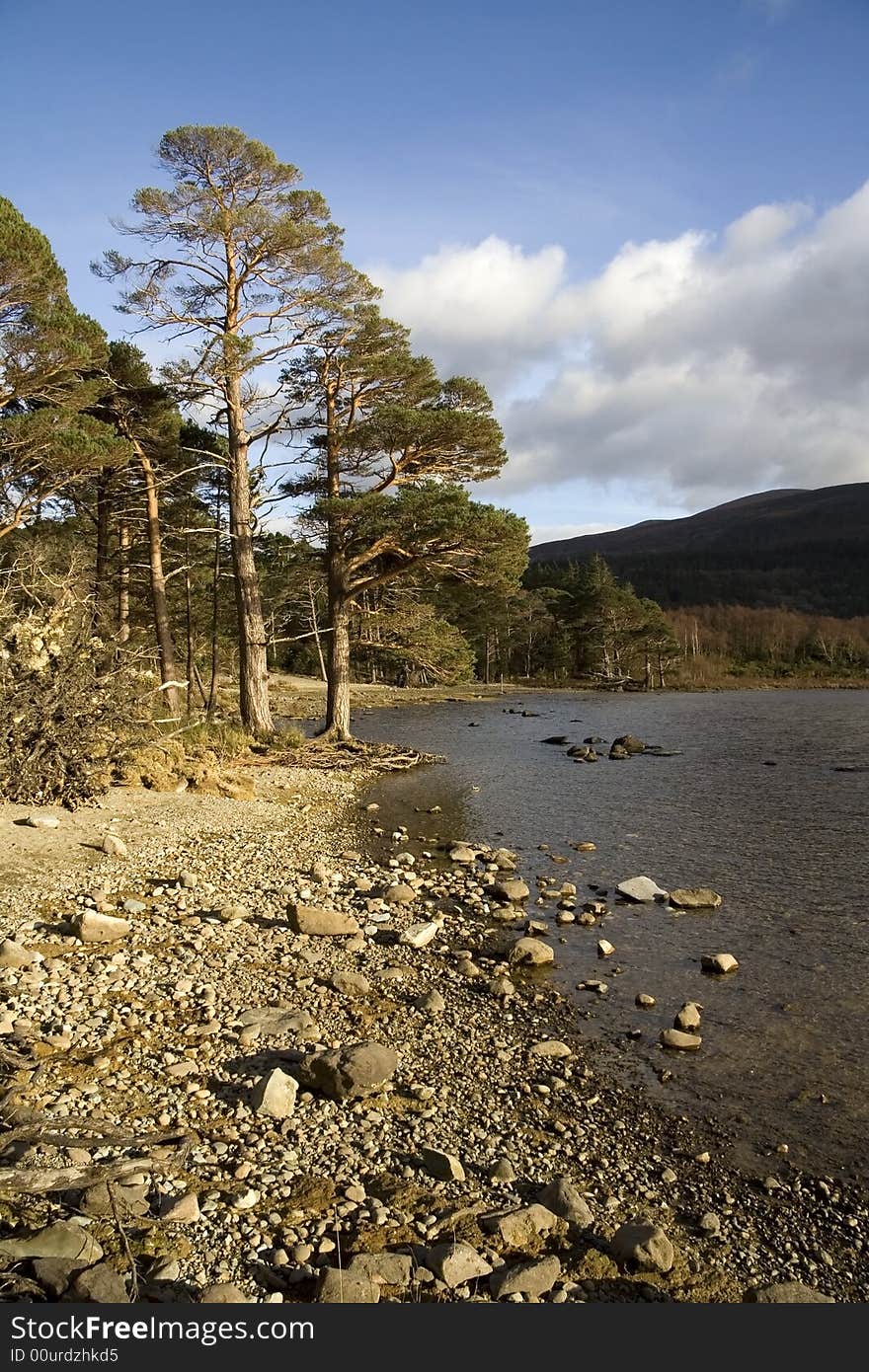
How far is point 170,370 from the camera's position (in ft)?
61.6

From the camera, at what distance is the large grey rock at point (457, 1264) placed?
3.49 metres

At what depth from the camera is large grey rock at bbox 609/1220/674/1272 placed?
12.3 ft

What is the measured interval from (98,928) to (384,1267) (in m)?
4.87

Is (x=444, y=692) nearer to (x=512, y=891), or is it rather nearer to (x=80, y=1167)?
(x=512, y=891)

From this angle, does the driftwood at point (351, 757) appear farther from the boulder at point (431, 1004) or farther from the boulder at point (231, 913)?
the boulder at point (431, 1004)

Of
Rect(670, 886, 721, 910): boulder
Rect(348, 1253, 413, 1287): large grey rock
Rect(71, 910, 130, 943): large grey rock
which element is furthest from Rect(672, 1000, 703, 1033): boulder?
Rect(71, 910, 130, 943): large grey rock

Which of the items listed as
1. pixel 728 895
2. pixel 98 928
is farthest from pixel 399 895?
pixel 728 895

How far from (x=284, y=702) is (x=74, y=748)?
33.0 meters

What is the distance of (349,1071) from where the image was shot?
510cm

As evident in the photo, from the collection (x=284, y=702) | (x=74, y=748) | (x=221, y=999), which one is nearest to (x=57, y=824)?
(x=74, y=748)

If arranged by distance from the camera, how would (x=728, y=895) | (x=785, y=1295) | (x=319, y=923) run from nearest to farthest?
(x=785, y=1295) < (x=319, y=923) < (x=728, y=895)

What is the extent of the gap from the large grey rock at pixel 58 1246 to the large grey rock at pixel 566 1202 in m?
2.29

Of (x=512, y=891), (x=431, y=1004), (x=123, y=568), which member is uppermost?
(x=123, y=568)

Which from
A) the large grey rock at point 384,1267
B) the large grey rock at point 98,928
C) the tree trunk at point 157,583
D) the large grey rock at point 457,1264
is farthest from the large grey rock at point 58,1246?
the tree trunk at point 157,583
